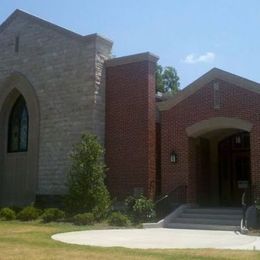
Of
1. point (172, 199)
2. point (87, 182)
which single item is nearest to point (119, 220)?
point (87, 182)

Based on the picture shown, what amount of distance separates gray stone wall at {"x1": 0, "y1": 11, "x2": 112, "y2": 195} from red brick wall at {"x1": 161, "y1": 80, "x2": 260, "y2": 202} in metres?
3.80

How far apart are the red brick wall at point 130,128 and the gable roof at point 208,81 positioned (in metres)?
1.38

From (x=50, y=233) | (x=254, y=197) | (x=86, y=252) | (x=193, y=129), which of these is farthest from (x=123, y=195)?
(x=86, y=252)

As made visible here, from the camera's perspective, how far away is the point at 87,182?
21.3 m

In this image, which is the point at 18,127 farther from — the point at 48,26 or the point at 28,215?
the point at 28,215

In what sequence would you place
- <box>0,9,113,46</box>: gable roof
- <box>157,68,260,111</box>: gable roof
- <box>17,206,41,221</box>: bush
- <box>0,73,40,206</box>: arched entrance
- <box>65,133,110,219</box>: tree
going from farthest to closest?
<box>0,73,40,206</box>: arched entrance < <box>0,9,113,46</box>: gable roof < <box>17,206,41,221</box>: bush < <box>65,133,110,219</box>: tree < <box>157,68,260,111</box>: gable roof

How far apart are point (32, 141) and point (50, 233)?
452 inches

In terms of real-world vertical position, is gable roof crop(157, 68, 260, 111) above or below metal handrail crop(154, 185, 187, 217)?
above

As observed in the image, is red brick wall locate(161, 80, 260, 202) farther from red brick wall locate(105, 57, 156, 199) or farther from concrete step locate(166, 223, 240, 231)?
concrete step locate(166, 223, 240, 231)

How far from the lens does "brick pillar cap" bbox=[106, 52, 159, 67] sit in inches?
948

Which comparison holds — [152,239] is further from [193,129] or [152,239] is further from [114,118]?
[114,118]

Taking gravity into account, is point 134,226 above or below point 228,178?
below

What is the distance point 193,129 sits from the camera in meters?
22.1

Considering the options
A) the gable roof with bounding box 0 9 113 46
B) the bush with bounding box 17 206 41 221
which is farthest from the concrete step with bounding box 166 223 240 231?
the gable roof with bounding box 0 9 113 46
